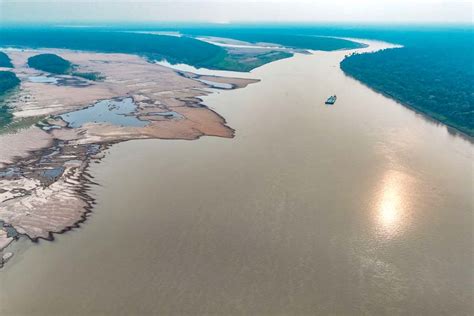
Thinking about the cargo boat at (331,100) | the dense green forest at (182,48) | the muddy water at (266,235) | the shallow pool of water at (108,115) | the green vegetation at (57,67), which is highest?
the dense green forest at (182,48)

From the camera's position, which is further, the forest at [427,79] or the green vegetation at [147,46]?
the green vegetation at [147,46]

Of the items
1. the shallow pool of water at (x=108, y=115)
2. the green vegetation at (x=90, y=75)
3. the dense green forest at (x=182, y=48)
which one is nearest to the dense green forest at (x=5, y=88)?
the shallow pool of water at (x=108, y=115)

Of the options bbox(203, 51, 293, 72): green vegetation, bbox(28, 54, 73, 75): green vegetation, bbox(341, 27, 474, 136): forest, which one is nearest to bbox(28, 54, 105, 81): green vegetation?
bbox(28, 54, 73, 75): green vegetation

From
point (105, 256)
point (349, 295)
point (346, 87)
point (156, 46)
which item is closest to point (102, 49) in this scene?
point (156, 46)

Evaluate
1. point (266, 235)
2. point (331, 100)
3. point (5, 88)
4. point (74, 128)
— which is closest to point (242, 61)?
point (331, 100)

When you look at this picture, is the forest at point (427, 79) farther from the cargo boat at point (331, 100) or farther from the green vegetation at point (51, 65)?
the green vegetation at point (51, 65)

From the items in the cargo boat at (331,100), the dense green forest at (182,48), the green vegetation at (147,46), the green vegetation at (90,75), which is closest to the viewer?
the cargo boat at (331,100)
